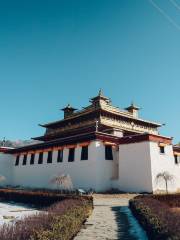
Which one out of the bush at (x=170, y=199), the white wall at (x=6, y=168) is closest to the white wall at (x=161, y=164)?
the bush at (x=170, y=199)

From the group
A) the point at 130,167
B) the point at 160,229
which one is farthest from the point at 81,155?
the point at 160,229

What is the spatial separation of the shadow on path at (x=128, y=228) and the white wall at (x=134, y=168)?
9210 mm

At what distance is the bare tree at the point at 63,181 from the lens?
2114 cm

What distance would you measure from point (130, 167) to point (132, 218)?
11.2 m

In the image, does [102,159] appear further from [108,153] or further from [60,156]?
[60,156]

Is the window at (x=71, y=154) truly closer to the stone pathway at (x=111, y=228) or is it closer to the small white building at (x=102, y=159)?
the small white building at (x=102, y=159)

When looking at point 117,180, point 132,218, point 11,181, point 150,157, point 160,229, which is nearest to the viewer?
point 160,229

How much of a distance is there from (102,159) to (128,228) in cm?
1345

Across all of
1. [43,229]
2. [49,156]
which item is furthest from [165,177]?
[43,229]

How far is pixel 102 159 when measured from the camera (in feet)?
72.4

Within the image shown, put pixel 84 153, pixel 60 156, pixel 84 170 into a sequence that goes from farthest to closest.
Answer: pixel 60 156
pixel 84 153
pixel 84 170

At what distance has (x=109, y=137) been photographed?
23.0 m

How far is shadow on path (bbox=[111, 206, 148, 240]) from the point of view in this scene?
7593 mm

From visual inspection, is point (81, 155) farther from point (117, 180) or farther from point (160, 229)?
point (160, 229)
